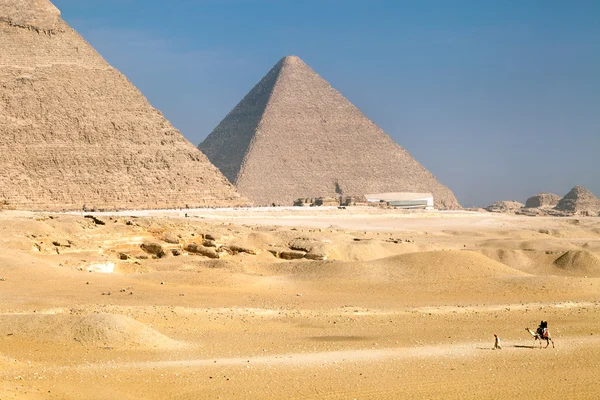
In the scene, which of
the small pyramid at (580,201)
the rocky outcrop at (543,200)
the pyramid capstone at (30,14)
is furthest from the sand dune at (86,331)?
the rocky outcrop at (543,200)

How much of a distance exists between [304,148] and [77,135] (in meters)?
56.0

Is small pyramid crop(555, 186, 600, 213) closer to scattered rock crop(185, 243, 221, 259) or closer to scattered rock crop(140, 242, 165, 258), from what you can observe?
scattered rock crop(185, 243, 221, 259)

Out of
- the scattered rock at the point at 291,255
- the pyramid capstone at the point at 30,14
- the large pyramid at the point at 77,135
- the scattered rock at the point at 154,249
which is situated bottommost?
the scattered rock at the point at 154,249

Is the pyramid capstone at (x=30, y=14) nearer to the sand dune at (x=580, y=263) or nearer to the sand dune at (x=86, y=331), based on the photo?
the sand dune at (x=580, y=263)

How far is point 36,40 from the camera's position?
5472 cm

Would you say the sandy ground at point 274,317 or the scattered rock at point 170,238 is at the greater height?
the scattered rock at point 170,238

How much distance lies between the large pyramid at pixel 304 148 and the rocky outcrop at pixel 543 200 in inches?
417

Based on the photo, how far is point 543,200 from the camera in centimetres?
9544

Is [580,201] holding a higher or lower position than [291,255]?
higher

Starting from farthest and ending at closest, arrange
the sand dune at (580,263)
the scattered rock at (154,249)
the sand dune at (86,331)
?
the sand dune at (580,263), the scattered rock at (154,249), the sand dune at (86,331)

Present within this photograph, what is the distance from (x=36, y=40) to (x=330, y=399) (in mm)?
49220

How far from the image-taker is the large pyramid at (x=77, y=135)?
4903 cm

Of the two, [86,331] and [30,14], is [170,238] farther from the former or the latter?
[30,14]

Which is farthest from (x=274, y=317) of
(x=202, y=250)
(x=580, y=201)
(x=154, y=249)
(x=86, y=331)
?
(x=580, y=201)
